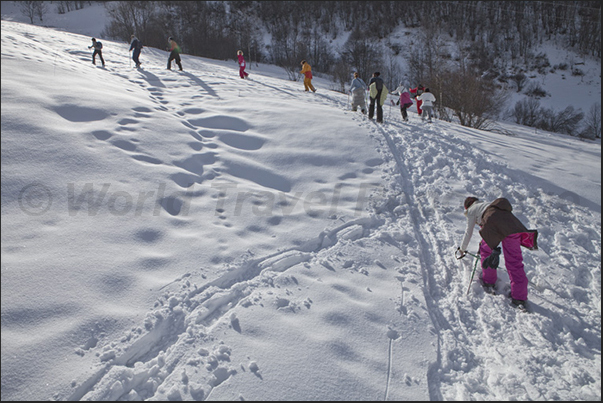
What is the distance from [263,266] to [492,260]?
9.16 feet

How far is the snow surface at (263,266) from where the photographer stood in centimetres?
286

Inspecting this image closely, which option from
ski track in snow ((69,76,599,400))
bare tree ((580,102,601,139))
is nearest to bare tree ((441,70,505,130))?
ski track in snow ((69,76,599,400))

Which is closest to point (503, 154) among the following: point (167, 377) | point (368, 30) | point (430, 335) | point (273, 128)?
point (273, 128)

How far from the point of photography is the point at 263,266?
4.16 meters

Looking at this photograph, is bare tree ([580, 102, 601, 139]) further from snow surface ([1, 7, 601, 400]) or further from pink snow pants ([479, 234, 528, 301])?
pink snow pants ([479, 234, 528, 301])

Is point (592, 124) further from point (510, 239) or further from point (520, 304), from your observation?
point (520, 304)

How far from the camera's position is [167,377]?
282 cm

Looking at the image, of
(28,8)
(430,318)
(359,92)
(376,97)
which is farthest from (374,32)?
(430,318)

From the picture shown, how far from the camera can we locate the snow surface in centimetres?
286

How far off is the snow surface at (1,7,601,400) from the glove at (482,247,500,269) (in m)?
0.34

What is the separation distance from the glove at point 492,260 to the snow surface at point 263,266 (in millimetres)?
341

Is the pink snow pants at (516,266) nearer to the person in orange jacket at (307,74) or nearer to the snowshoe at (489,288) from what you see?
the snowshoe at (489,288)

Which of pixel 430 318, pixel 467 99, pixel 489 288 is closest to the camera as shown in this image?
pixel 430 318

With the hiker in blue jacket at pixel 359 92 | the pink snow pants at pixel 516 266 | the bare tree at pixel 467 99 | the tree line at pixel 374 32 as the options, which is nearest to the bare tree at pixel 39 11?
the tree line at pixel 374 32
